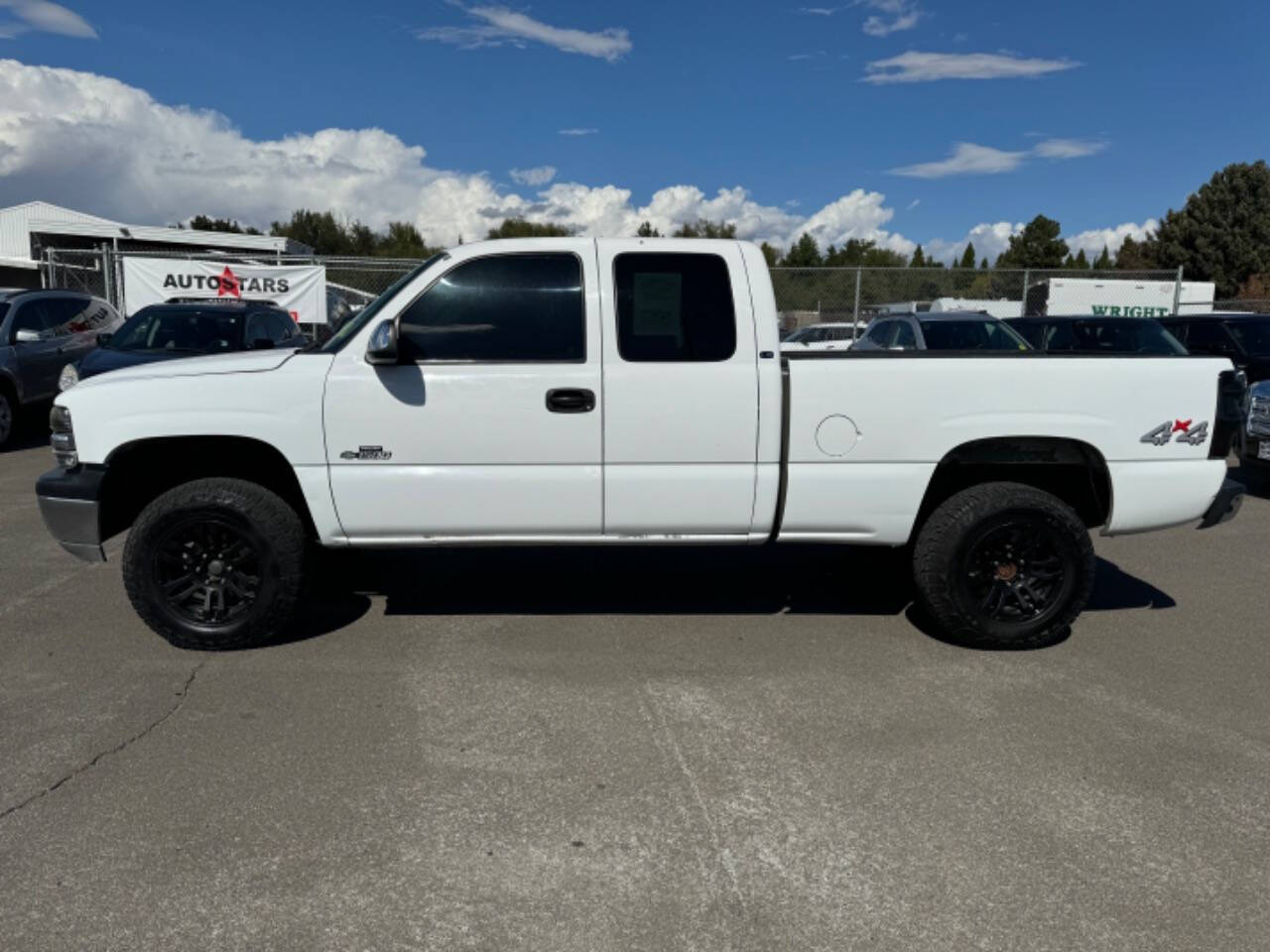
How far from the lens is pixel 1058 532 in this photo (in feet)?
15.8

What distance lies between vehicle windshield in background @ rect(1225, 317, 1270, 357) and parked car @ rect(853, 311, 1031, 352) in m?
3.10

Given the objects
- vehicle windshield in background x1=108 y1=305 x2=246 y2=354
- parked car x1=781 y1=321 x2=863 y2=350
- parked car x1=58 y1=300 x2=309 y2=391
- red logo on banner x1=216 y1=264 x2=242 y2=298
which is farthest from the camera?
parked car x1=781 y1=321 x2=863 y2=350

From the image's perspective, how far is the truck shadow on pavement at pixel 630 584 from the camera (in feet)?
18.1

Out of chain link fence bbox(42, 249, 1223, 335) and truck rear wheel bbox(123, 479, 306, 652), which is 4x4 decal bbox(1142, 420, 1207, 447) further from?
chain link fence bbox(42, 249, 1223, 335)

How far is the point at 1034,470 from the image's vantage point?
5129mm

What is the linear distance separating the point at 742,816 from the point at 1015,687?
1.87m

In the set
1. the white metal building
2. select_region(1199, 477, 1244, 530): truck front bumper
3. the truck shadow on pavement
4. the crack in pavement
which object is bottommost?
the crack in pavement

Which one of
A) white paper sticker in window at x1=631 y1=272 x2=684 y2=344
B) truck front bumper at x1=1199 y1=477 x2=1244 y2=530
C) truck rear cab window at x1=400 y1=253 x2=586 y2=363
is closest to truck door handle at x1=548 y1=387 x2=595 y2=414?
truck rear cab window at x1=400 y1=253 x2=586 y2=363

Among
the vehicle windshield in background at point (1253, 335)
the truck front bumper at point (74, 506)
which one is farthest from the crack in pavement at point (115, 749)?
the vehicle windshield in background at point (1253, 335)

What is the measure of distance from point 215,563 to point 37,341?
8.92 m

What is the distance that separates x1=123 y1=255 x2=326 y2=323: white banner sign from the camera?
1714 centimetres

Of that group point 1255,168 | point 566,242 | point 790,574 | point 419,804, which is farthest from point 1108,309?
point 1255,168

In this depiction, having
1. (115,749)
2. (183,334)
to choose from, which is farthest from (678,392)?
(183,334)

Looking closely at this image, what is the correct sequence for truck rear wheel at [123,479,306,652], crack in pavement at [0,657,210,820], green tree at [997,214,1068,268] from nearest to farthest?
crack in pavement at [0,657,210,820] < truck rear wheel at [123,479,306,652] < green tree at [997,214,1068,268]
